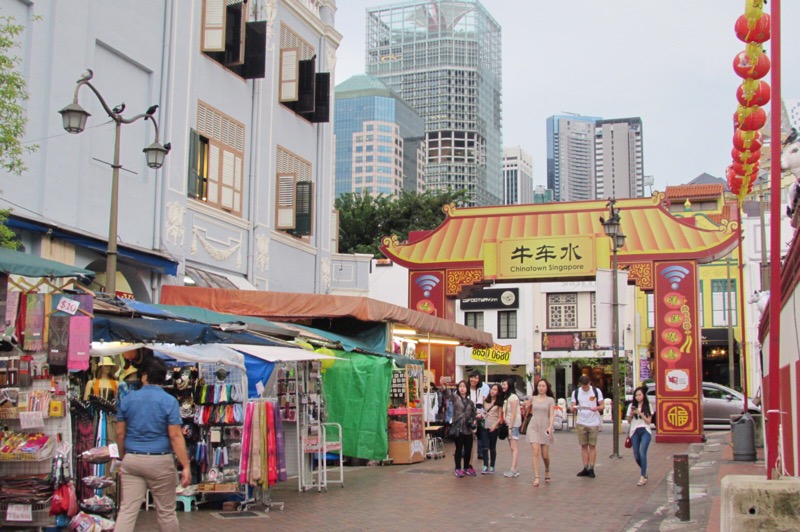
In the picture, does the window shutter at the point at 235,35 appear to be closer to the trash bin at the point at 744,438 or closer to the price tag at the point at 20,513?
the trash bin at the point at 744,438

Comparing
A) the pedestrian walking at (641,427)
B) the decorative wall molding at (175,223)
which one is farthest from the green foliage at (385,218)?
the pedestrian walking at (641,427)

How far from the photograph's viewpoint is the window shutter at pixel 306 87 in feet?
88.5

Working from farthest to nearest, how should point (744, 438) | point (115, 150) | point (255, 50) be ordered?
point (255, 50) < point (744, 438) < point (115, 150)

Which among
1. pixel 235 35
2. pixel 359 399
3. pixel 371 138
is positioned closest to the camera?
pixel 359 399

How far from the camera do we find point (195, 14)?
72.1 feet

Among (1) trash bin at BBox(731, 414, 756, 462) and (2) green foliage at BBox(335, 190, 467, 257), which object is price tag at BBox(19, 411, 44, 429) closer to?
(1) trash bin at BBox(731, 414, 756, 462)

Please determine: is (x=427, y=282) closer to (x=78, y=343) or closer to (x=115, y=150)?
(x=115, y=150)

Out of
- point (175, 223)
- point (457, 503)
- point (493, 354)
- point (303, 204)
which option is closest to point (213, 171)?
point (175, 223)

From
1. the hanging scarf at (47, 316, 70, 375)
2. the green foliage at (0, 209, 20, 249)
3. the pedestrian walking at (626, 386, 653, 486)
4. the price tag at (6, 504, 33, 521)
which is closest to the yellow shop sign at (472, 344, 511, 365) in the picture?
the pedestrian walking at (626, 386, 653, 486)

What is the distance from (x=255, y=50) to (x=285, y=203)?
436 cm

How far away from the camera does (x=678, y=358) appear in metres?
24.2

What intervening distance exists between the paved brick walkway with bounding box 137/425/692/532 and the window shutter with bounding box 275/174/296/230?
31.1ft

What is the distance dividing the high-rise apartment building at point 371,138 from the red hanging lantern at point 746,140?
157126 millimetres

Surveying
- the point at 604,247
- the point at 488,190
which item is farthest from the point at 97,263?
the point at 488,190
